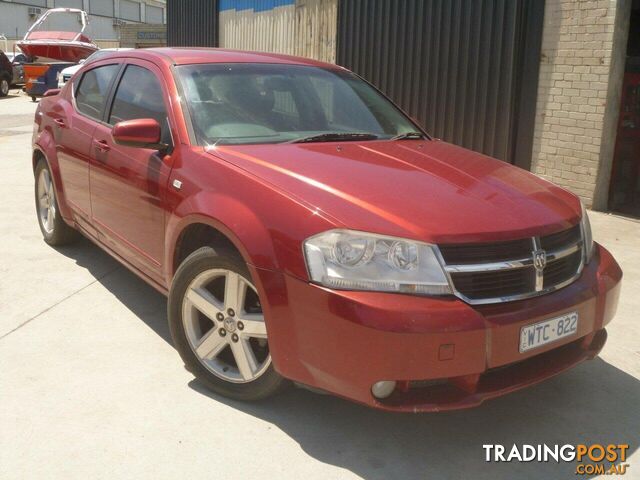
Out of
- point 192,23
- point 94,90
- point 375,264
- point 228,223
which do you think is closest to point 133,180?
point 228,223

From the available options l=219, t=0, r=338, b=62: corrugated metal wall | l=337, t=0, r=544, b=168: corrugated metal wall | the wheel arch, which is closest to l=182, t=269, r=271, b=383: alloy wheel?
the wheel arch

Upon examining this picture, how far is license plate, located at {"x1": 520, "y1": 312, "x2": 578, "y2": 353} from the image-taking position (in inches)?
108

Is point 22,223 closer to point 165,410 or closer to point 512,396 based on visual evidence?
point 165,410

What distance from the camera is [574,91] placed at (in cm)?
751

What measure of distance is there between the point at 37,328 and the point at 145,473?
1720 millimetres

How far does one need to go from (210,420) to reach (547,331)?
1.48 m

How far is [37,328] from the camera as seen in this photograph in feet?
13.4

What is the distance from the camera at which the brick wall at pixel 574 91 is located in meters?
7.25

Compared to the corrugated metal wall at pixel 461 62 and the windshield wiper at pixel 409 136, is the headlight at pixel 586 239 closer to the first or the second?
the windshield wiper at pixel 409 136

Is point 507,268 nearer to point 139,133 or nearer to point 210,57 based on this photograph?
point 139,133

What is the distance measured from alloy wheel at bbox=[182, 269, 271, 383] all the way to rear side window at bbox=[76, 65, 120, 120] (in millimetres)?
1924

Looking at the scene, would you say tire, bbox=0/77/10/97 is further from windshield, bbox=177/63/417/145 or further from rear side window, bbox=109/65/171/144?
windshield, bbox=177/63/417/145

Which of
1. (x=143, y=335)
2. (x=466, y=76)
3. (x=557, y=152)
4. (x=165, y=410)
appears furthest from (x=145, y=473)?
(x=466, y=76)

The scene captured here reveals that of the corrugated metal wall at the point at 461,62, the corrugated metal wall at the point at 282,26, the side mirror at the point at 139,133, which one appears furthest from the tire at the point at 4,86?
the side mirror at the point at 139,133
